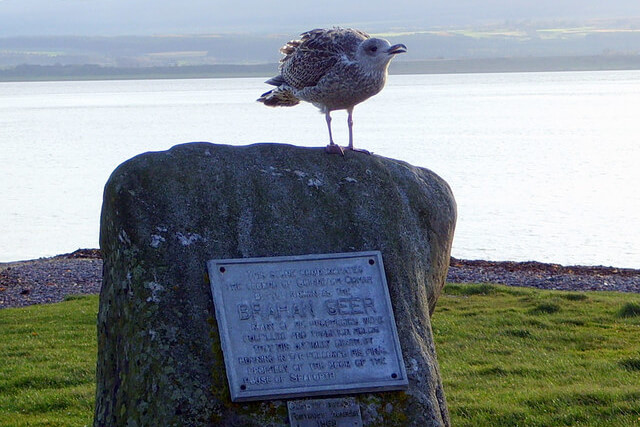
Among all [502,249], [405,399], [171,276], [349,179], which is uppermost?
[349,179]

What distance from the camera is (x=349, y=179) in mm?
7066

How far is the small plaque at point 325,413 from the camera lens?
5.96 m

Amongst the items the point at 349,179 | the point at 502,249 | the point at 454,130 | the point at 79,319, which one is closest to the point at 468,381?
the point at 349,179

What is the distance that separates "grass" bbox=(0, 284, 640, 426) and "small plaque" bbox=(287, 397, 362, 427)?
250 centimetres

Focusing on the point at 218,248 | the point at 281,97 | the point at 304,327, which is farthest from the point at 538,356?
the point at 218,248

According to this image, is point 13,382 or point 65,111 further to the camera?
point 65,111

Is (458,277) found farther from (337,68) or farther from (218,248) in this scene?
(218,248)

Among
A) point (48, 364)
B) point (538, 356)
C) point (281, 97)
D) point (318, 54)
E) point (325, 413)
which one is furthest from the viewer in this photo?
point (538, 356)

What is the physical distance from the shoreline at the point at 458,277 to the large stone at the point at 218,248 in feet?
32.0

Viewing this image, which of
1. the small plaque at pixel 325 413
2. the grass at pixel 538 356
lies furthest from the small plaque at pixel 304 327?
the grass at pixel 538 356

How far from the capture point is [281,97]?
29.2 ft

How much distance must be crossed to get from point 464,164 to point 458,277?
2132 centimetres

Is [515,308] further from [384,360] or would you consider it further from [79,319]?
[384,360]

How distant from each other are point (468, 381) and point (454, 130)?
49100 millimetres
